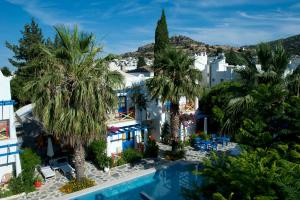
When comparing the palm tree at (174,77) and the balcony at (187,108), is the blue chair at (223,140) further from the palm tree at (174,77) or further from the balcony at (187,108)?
the palm tree at (174,77)

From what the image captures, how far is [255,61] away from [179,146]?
11.7 metres

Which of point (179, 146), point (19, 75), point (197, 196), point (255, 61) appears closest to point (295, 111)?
point (255, 61)

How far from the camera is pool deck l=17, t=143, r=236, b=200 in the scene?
17031 millimetres

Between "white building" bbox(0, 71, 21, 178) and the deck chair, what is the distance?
75.1 inches

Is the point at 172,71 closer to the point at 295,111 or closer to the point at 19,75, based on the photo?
the point at 295,111

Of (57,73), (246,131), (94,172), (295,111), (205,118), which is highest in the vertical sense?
(57,73)

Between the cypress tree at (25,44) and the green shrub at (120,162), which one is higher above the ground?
the cypress tree at (25,44)

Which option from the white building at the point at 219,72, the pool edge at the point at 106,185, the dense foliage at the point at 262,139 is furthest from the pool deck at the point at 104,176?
the white building at the point at 219,72

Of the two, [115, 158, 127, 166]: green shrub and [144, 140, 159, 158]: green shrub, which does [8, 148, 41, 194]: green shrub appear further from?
[144, 140, 159, 158]: green shrub

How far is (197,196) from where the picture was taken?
8.91 m

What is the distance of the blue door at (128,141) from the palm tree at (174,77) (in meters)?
5.52

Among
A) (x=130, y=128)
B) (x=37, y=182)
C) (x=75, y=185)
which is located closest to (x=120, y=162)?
(x=130, y=128)

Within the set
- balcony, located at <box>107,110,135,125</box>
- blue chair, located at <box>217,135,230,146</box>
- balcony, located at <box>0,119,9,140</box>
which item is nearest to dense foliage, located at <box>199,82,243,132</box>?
blue chair, located at <box>217,135,230,146</box>

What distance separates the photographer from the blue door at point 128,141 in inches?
966
